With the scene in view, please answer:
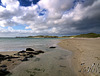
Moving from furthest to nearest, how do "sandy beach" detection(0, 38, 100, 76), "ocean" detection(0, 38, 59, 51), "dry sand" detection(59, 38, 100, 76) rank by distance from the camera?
"ocean" detection(0, 38, 59, 51) < "sandy beach" detection(0, 38, 100, 76) < "dry sand" detection(59, 38, 100, 76)

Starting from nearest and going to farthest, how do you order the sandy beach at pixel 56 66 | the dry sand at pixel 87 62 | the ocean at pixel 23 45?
the dry sand at pixel 87 62 < the sandy beach at pixel 56 66 < the ocean at pixel 23 45

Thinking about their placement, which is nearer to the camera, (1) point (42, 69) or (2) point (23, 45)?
(1) point (42, 69)

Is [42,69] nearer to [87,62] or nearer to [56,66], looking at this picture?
[56,66]

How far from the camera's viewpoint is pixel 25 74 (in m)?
4.23

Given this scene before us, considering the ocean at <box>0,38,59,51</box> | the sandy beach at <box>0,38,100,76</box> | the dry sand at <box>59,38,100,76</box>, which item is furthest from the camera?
Result: the ocean at <box>0,38,59,51</box>

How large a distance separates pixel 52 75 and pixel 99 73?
3132 mm

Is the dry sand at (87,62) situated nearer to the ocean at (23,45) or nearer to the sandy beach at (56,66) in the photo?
the sandy beach at (56,66)

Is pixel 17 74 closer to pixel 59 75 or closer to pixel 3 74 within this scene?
pixel 3 74

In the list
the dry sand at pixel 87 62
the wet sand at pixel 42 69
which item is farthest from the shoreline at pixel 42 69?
the dry sand at pixel 87 62

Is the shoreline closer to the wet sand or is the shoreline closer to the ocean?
the wet sand

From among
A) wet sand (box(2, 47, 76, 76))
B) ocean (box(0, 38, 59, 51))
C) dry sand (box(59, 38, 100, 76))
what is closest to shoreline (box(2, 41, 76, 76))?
wet sand (box(2, 47, 76, 76))

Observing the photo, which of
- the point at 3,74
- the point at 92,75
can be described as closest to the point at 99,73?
the point at 92,75

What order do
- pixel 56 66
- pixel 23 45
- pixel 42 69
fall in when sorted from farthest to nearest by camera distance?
pixel 23 45 → pixel 56 66 → pixel 42 69

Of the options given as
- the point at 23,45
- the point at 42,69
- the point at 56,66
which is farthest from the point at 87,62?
the point at 23,45
